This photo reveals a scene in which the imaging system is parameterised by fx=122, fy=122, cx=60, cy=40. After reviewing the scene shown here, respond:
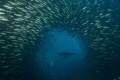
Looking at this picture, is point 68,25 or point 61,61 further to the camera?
point 61,61

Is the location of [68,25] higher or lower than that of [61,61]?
higher

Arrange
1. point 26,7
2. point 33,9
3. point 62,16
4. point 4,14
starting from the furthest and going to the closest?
1. point 62,16
2. point 33,9
3. point 26,7
4. point 4,14

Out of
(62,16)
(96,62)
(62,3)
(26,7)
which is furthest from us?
(96,62)

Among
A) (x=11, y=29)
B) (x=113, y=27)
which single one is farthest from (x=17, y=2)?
(x=113, y=27)

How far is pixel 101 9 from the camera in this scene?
27.6ft

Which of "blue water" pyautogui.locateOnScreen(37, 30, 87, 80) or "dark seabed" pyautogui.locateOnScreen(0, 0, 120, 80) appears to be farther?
"blue water" pyautogui.locateOnScreen(37, 30, 87, 80)

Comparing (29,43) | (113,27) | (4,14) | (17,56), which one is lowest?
(17,56)

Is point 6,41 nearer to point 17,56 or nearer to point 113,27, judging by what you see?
point 17,56

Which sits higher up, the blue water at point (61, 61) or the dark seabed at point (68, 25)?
the dark seabed at point (68, 25)

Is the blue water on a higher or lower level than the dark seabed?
lower

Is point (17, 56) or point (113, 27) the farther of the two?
point (17, 56)

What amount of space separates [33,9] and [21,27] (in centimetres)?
146

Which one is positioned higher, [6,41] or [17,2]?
[17,2]

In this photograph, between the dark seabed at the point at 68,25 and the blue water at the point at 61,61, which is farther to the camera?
the blue water at the point at 61,61
